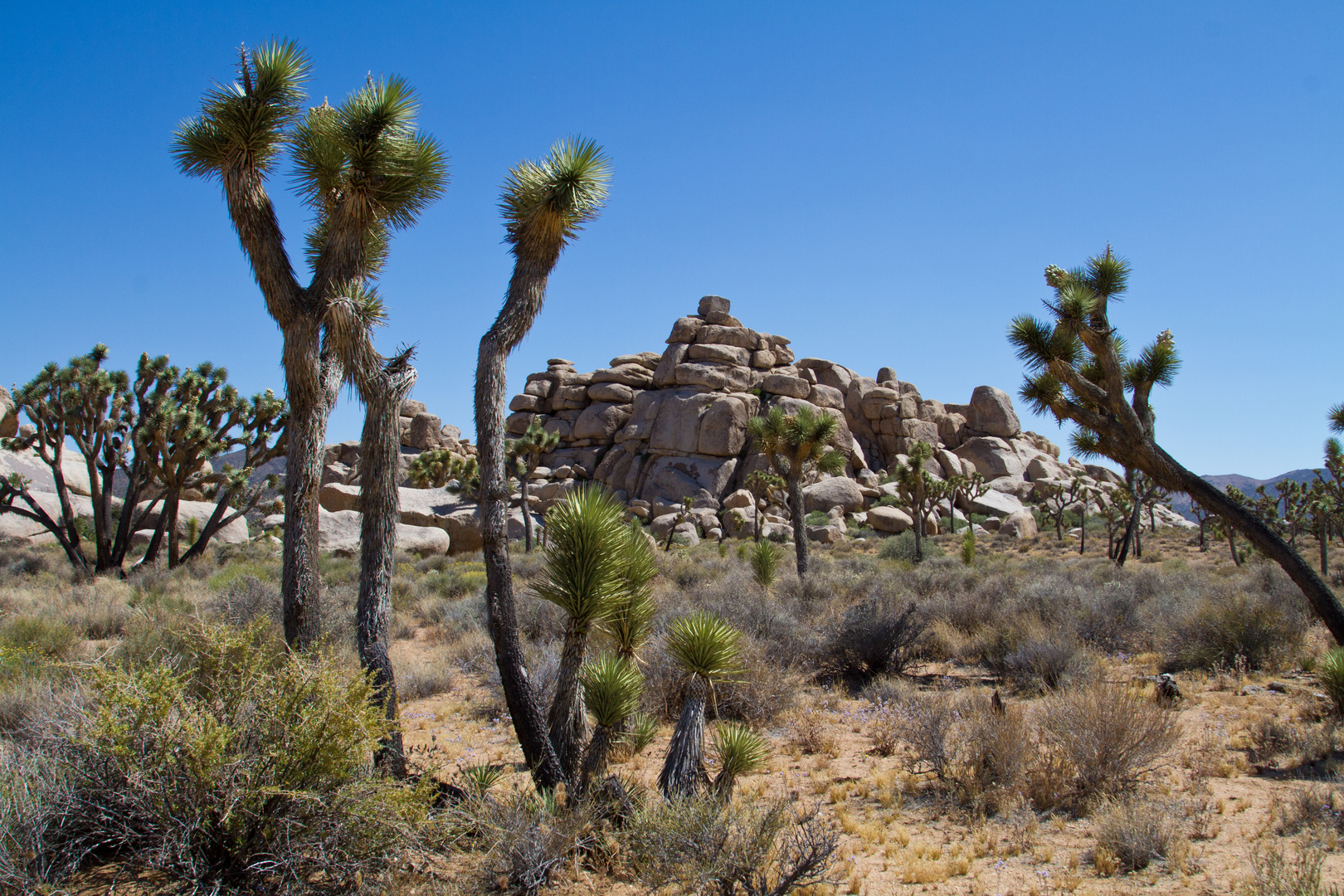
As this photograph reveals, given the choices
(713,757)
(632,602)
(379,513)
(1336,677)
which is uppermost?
(379,513)

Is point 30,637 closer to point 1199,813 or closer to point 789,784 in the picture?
Result: point 789,784

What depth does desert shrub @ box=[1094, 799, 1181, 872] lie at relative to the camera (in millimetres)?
4516

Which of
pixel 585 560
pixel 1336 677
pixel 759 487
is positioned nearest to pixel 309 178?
pixel 585 560

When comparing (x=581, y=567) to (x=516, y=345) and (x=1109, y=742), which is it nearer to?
(x=516, y=345)

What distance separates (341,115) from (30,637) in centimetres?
809

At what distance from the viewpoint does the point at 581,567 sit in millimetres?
4992

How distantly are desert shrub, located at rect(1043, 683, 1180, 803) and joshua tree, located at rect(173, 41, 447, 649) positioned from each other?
6.18 m

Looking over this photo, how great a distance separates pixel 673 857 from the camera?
162 inches

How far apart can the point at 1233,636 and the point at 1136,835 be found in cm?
635

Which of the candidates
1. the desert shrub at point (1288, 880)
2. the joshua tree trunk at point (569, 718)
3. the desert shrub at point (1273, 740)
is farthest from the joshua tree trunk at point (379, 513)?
the desert shrub at point (1273, 740)

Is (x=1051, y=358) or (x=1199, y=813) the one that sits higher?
(x=1051, y=358)

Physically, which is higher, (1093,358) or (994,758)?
(1093,358)

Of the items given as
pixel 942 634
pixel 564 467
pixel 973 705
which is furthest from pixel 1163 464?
pixel 564 467

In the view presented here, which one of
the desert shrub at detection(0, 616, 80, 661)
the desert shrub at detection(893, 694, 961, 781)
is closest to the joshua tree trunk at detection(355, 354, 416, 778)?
the desert shrub at detection(893, 694, 961, 781)
